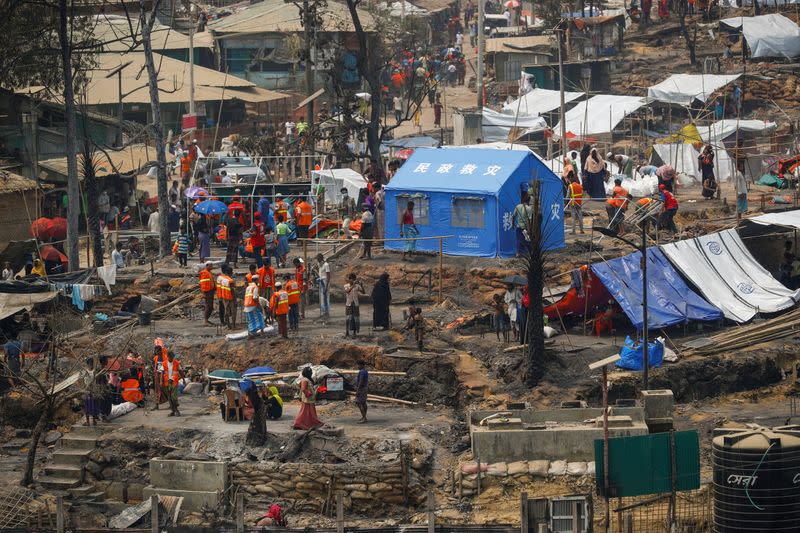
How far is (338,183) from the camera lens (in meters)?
41.2

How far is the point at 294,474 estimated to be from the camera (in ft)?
83.1

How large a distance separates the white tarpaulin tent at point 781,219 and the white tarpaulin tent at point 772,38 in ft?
67.9

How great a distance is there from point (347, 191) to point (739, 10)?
24193mm

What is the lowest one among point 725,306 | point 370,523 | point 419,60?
point 370,523

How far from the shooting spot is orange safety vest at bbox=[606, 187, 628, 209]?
115 ft

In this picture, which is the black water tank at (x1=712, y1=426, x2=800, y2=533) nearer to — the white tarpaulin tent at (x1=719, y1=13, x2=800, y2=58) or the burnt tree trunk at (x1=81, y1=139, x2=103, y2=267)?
the burnt tree trunk at (x1=81, y1=139, x2=103, y2=267)

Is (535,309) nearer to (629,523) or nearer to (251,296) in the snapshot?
(251,296)

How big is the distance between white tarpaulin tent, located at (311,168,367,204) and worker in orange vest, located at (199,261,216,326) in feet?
28.6

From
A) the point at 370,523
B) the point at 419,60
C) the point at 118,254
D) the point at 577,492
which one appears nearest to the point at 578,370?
the point at 577,492

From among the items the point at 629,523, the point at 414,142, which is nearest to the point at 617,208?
the point at 629,523

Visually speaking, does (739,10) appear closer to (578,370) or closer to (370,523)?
(578,370)

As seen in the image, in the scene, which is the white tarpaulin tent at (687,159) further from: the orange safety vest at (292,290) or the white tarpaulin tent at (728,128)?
the orange safety vest at (292,290)

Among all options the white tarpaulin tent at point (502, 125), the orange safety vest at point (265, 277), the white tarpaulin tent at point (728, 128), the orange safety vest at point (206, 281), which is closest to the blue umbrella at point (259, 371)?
the orange safety vest at point (265, 277)

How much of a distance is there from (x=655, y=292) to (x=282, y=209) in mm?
9855
